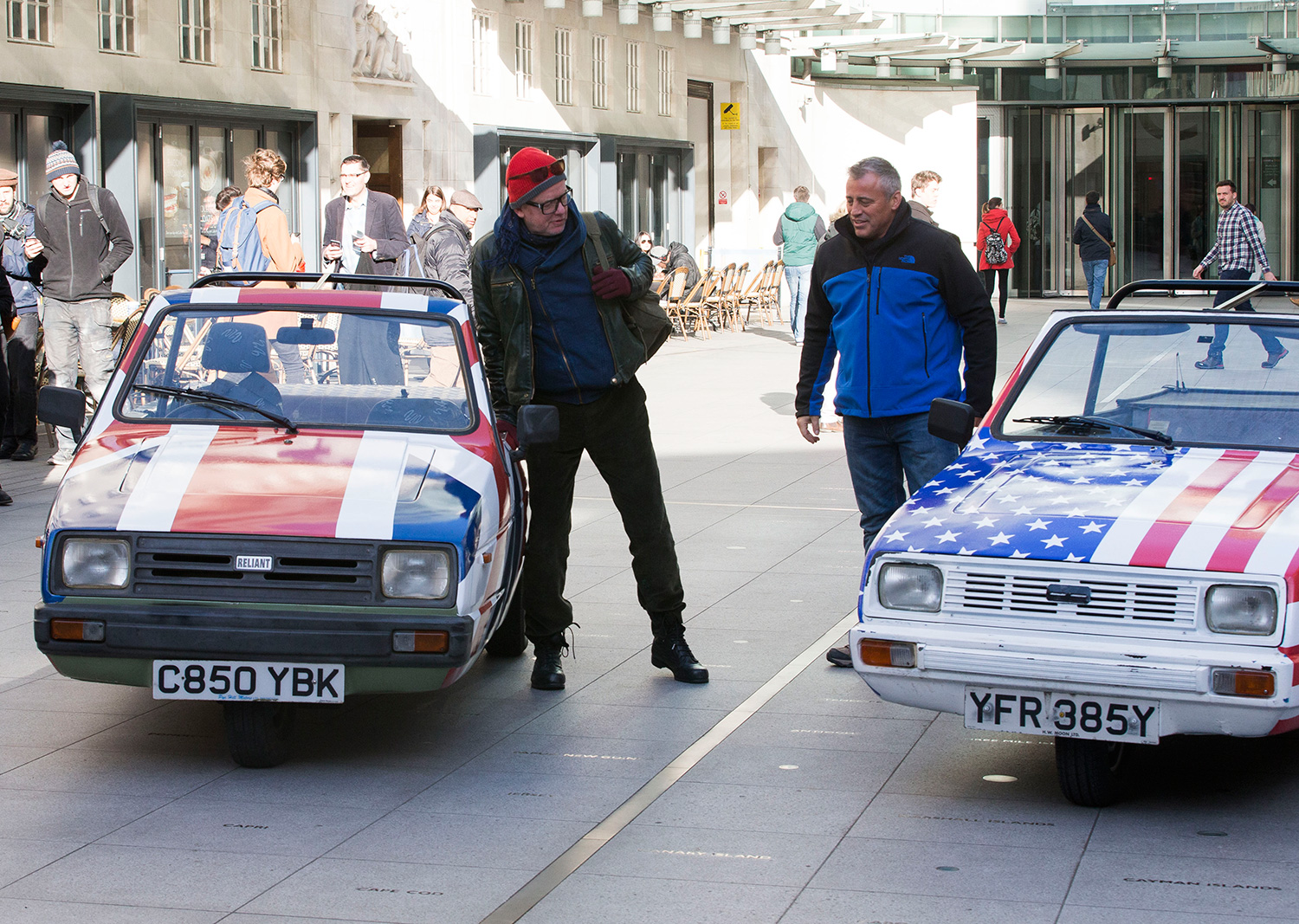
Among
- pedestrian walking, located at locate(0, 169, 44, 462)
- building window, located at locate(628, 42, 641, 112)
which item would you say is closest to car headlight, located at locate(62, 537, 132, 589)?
pedestrian walking, located at locate(0, 169, 44, 462)

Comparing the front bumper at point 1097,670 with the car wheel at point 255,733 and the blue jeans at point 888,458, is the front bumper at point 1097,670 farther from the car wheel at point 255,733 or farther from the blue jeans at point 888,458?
the car wheel at point 255,733

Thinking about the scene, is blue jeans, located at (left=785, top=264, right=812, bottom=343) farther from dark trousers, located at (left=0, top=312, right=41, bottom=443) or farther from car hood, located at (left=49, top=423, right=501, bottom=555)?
car hood, located at (left=49, top=423, right=501, bottom=555)

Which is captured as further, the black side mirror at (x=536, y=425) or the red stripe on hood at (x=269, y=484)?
the black side mirror at (x=536, y=425)

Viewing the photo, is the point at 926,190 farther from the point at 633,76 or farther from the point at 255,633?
the point at 633,76

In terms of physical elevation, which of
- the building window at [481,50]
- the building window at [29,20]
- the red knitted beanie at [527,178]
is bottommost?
the red knitted beanie at [527,178]

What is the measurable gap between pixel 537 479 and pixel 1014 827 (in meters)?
2.33

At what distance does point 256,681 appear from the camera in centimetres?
509

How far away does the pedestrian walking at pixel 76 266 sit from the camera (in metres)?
11.7

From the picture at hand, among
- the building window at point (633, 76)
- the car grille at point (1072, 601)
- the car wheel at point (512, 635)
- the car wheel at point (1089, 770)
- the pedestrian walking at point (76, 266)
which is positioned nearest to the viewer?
the car grille at point (1072, 601)

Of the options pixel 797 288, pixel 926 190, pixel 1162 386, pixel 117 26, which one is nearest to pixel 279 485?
pixel 1162 386

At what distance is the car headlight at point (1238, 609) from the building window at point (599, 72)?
23612mm

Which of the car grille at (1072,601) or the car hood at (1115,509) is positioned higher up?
the car hood at (1115,509)

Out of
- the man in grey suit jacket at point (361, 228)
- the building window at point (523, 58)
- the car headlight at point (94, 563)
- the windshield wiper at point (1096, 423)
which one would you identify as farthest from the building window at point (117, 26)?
the windshield wiper at point (1096, 423)

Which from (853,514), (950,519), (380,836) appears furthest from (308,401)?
(853,514)
